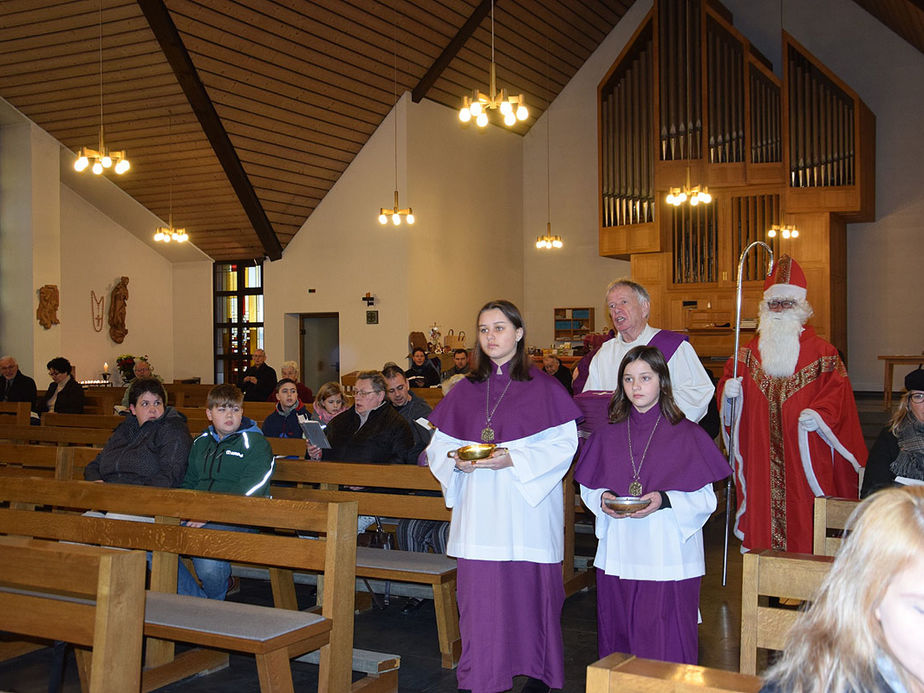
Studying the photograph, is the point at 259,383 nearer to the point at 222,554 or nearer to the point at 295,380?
the point at 295,380

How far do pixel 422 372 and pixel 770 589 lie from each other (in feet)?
34.0

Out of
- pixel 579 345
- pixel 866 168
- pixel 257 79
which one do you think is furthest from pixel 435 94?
pixel 866 168

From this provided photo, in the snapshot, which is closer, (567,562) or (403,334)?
(567,562)

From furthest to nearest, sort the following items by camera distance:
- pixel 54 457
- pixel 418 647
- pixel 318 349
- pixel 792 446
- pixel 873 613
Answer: pixel 318 349, pixel 54 457, pixel 792 446, pixel 418 647, pixel 873 613

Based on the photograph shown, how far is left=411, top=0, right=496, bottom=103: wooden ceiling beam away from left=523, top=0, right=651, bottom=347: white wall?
11.9 feet

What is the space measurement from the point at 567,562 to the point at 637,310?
1651 mm

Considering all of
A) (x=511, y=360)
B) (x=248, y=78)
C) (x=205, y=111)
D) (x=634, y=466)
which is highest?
(x=248, y=78)

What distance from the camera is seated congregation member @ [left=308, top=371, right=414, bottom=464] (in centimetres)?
537

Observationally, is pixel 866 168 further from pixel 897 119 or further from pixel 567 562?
pixel 567 562

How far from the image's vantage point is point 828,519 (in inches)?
112

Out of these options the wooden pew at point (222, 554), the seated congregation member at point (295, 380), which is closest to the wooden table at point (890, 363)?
the seated congregation member at point (295, 380)

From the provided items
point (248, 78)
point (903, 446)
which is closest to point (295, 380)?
point (903, 446)

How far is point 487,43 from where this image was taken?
575 inches

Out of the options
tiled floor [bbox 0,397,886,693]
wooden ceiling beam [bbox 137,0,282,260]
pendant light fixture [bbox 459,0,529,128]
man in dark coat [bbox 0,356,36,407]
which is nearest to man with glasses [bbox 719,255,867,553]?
tiled floor [bbox 0,397,886,693]
